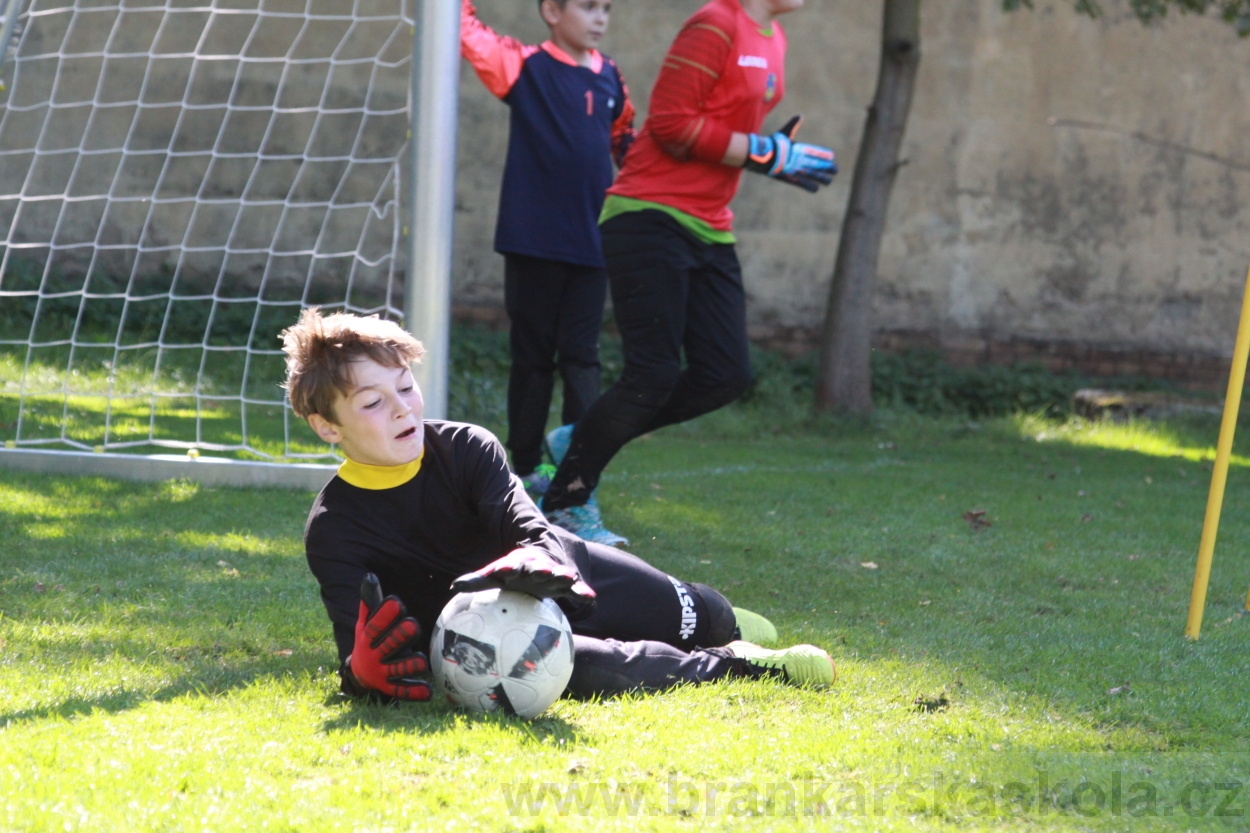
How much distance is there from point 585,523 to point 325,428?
1.76 m

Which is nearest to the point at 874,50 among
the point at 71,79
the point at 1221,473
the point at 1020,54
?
the point at 1020,54

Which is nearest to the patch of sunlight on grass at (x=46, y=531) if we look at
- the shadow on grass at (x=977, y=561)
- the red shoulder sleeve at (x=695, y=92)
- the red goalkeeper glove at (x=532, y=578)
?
the shadow on grass at (x=977, y=561)

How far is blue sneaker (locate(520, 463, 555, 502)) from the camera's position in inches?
202

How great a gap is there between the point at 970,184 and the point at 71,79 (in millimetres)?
8178

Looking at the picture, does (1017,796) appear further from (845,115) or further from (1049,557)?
(845,115)

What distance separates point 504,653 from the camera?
107 inches

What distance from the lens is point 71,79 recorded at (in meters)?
11.0

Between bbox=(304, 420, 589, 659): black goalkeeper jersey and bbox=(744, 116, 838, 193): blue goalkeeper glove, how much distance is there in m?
1.88

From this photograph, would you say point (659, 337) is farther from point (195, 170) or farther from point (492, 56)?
point (195, 170)

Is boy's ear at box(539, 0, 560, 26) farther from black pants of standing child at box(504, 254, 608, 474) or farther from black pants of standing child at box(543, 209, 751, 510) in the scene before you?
black pants of standing child at box(543, 209, 751, 510)

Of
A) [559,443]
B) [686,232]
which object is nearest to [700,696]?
[686,232]

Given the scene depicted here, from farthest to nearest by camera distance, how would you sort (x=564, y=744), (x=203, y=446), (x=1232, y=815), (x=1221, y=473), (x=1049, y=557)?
(x=203, y=446) < (x=1049, y=557) < (x=1221, y=473) < (x=564, y=744) < (x=1232, y=815)

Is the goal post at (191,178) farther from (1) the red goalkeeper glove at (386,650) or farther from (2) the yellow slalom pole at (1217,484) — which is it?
(2) the yellow slalom pole at (1217,484)

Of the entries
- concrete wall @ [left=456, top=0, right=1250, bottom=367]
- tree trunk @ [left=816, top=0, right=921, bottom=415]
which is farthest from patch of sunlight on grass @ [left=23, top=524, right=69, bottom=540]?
concrete wall @ [left=456, top=0, right=1250, bottom=367]
